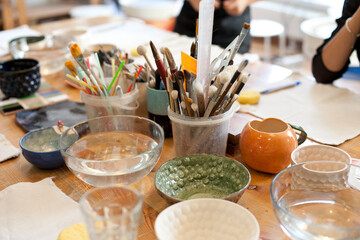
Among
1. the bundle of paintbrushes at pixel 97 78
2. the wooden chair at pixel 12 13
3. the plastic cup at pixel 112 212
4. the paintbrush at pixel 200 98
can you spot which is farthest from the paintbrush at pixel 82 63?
the wooden chair at pixel 12 13

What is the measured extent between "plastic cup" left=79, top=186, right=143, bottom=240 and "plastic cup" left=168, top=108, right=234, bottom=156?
0.25m

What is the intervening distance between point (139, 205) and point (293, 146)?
1.32 feet

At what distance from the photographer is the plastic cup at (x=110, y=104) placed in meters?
0.94

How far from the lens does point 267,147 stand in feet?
2.69

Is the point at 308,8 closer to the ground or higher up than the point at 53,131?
closer to the ground

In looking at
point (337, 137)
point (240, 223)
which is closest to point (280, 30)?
point (337, 137)

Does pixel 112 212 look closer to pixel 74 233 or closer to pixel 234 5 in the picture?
pixel 74 233

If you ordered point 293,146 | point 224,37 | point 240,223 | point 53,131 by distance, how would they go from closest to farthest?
point 240,223
point 293,146
point 53,131
point 224,37

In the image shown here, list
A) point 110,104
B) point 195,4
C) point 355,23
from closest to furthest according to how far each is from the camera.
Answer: point 110,104 < point 355,23 < point 195,4

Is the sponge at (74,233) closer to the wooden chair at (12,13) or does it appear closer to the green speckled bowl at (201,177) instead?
the green speckled bowl at (201,177)

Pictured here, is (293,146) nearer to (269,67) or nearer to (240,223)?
(240,223)

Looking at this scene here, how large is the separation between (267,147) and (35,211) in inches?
17.5

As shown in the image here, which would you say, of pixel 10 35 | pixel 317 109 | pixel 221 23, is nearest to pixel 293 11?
pixel 221 23

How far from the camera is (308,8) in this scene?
Answer: 3395mm
